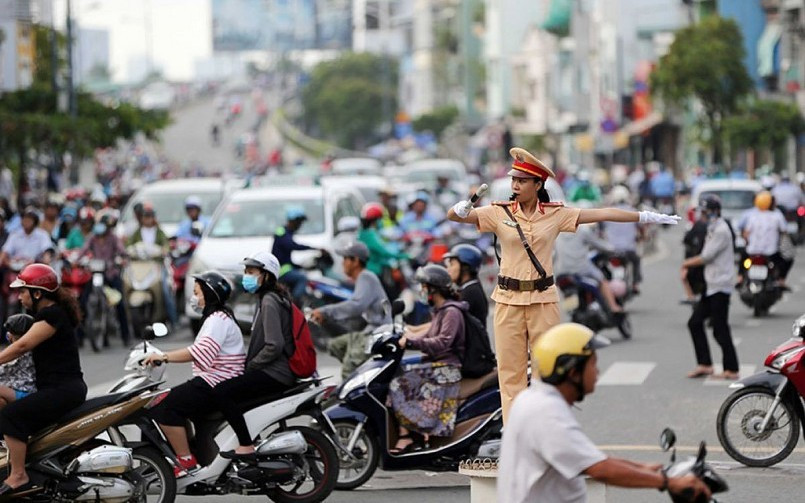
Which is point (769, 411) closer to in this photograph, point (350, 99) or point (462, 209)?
point (462, 209)

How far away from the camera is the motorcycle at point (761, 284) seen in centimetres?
2317

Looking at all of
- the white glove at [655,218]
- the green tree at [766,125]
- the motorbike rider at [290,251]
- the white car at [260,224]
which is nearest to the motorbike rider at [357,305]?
the motorbike rider at [290,251]

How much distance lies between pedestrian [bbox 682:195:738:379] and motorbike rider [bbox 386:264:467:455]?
511 cm

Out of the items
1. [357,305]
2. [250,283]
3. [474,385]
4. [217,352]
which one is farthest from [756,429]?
[357,305]

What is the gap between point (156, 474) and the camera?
10102 millimetres

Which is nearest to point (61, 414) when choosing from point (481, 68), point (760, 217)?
point (760, 217)

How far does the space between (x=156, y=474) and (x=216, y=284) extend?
1.23m

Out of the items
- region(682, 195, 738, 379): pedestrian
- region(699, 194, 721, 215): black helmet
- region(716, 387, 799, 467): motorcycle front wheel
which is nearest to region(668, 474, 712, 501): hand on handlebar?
region(716, 387, 799, 467): motorcycle front wheel

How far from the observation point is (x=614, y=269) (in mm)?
24109

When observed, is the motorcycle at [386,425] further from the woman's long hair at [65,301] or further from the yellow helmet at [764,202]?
the yellow helmet at [764,202]

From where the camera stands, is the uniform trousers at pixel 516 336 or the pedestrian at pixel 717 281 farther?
the pedestrian at pixel 717 281

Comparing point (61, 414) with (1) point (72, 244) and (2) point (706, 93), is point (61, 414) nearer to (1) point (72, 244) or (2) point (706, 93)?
(1) point (72, 244)

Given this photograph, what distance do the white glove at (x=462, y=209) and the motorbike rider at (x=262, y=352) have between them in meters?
1.18

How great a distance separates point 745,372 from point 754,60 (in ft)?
155
